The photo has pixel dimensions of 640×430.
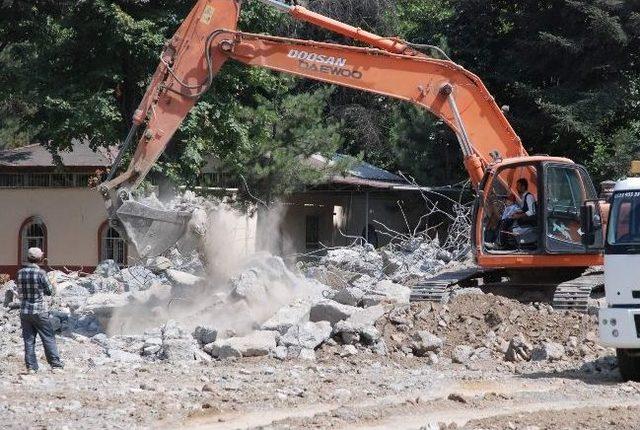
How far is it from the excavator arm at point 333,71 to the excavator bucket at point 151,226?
114cm

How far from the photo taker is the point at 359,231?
3959cm

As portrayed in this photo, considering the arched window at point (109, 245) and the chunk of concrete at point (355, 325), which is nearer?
the chunk of concrete at point (355, 325)

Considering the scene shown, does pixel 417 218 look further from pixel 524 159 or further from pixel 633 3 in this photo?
pixel 524 159

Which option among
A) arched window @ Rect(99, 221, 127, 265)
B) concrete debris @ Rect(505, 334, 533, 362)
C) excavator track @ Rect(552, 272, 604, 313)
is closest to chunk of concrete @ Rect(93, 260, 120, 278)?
arched window @ Rect(99, 221, 127, 265)

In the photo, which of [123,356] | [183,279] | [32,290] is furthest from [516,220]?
[32,290]

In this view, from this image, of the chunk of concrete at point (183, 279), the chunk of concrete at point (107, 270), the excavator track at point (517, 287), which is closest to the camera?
the excavator track at point (517, 287)

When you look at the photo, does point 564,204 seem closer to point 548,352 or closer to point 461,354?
point 548,352

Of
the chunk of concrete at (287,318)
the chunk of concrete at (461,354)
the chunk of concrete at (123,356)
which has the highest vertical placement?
the chunk of concrete at (287,318)

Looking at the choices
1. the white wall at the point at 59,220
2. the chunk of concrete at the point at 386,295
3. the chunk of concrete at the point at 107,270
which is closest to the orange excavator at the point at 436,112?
the chunk of concrete at the point at 386,295

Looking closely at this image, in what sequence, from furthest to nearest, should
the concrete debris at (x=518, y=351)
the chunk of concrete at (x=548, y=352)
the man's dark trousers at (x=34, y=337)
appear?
the concrete debris at (x=518, y=351) < the chunk of concrete at (x=548, y=352) < the man's dark trousers at (x=34, y=337)

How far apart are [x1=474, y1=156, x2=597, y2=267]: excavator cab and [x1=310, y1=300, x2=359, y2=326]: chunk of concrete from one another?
7.11 feet

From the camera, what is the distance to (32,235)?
36.3 m

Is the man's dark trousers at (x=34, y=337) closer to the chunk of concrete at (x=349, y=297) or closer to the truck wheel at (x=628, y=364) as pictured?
the chunk of concrete at (x=349, y=297)

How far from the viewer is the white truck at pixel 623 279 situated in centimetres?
1290
